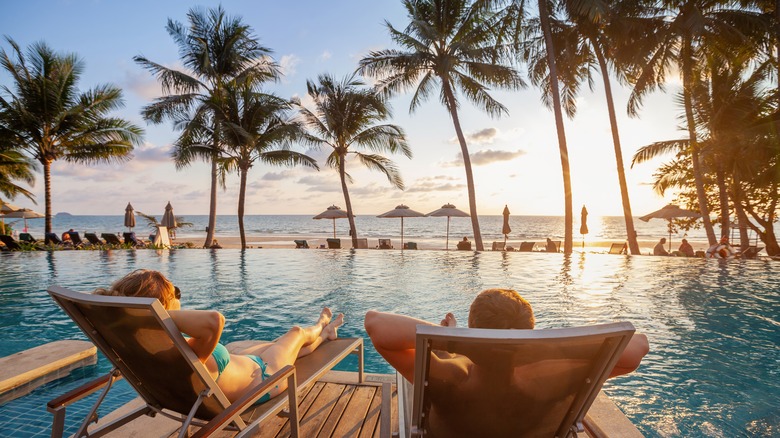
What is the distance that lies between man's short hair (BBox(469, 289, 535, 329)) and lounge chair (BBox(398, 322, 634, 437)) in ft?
0.49

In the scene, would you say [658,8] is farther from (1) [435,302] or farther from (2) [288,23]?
(1) [435,302]

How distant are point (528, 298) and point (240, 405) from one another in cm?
690

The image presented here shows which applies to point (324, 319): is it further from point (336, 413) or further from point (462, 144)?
point (462, 144)

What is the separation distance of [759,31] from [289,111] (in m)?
18.5

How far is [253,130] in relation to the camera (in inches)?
707

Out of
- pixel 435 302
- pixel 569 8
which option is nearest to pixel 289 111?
pixel 569 8

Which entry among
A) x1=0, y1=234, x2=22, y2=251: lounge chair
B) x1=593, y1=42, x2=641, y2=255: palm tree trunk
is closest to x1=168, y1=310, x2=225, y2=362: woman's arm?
x1=593, y1=42, x2=641, y2=255: palm tree trunk

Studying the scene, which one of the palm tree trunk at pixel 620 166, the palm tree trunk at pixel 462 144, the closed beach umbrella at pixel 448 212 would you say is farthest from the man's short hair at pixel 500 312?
the closed beach umbrella at pixel 448 212

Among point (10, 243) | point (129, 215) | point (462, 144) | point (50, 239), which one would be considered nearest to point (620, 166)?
point (462, 144)

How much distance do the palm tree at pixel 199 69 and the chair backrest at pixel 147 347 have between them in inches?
667

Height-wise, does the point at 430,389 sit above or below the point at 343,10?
below

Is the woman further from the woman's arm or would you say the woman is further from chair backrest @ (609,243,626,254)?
Answer: chair backrest @ (609,243,626,254)

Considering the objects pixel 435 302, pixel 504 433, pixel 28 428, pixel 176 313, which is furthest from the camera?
pixel 435 302

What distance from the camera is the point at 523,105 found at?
17.9 metres
